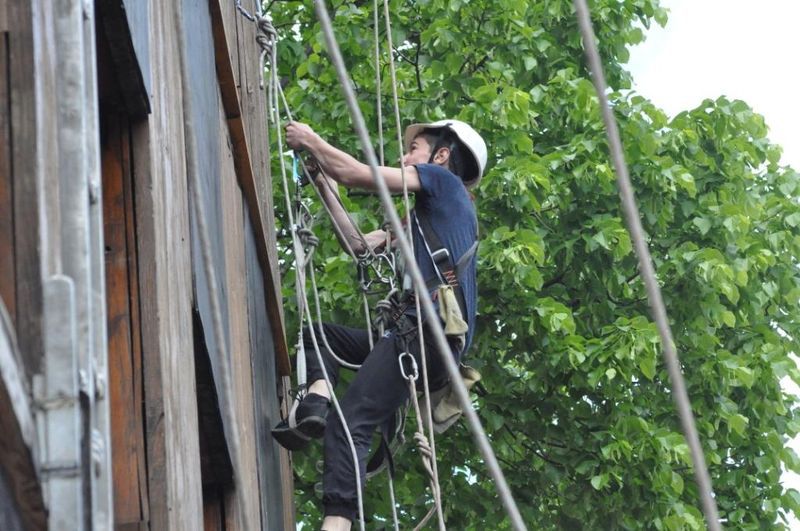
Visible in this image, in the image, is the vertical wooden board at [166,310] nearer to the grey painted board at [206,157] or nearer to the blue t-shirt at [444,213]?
the grey painted board at [206,157]

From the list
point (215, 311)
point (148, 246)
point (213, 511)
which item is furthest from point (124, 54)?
point (213, 511)

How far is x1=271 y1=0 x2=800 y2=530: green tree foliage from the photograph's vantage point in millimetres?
10227

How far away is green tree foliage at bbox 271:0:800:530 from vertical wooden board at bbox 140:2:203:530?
6.47 metres

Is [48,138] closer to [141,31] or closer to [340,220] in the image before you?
[141,31]

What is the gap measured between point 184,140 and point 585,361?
6.66 meters

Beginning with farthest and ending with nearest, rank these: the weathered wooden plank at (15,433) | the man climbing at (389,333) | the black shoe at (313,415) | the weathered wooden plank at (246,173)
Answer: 1. the black shoe at (313,415)
2. the man climbing at (389,333)
3. the weathered wooden plank at (246,173)
4. the weathered wooden plank at (15,433)

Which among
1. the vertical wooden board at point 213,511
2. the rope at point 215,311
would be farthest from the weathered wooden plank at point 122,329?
the vertical wooden board at point 213,511

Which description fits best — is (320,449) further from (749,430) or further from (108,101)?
(108,101)

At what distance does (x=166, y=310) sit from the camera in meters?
2.98

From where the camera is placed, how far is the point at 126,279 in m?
2.90

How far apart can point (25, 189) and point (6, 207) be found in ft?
0.10

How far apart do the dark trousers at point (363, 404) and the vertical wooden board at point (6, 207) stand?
3.80 meters

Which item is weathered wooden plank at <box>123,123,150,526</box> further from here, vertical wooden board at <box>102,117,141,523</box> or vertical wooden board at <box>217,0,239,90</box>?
vertical wooden board at <box>217,0,239,90</box>

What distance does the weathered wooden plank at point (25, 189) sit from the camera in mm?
1735
